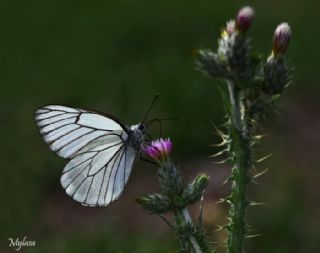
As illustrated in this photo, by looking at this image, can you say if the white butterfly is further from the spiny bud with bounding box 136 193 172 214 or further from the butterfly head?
the spiny bud with bounding box 136 193 172 214

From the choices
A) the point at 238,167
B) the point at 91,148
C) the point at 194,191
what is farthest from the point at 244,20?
the point at 91,148

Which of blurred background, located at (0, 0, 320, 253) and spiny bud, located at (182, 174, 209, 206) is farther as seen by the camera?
blurred background, located at (0, 0, 320, 253)

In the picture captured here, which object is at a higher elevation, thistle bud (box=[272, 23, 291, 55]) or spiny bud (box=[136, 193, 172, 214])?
thistle bud (box=[272, 23, 291, 55])

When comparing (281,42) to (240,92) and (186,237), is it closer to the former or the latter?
(240,92)

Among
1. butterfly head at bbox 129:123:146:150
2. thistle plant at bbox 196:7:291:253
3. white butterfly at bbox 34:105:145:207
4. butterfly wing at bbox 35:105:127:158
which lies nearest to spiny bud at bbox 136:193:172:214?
thistle plant at bbox 196:7:291:253

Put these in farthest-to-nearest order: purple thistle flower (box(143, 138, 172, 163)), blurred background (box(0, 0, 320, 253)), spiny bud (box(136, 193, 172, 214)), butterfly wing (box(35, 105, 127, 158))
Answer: blurred background (box(0, 0, 320, 253)), butterfly wing (box(35, 105, 127, 158)), purple thistle flower (box(143, 138, 172, 163)), spiny bud (box(136, 193, 172, 214))

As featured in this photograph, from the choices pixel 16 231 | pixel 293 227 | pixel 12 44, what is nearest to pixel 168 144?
pixel 293 227
